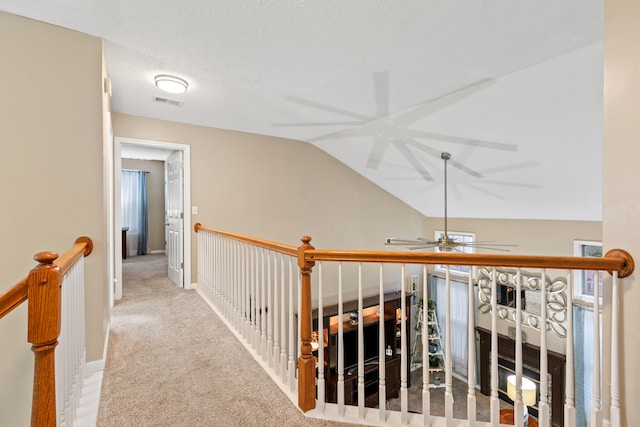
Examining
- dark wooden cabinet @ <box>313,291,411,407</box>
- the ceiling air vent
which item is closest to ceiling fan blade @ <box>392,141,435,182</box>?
dark wooden cabinet @ <box>313,291,411,407</box>

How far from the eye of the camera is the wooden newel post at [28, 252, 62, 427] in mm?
988

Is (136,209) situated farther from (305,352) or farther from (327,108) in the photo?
(305,352)

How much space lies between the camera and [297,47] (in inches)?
90.0

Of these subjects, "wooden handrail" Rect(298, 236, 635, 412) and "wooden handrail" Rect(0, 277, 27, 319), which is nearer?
"wooden handrail" Rect(0, 277, 27, 319)

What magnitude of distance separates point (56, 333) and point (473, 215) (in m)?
6.41

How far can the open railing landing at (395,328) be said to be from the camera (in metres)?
1.48

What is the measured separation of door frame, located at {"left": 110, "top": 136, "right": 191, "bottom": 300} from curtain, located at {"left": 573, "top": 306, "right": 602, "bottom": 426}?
5.91m

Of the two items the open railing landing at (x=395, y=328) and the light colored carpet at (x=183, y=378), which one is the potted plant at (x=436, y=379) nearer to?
the open railing landing at (x=395, y=328)

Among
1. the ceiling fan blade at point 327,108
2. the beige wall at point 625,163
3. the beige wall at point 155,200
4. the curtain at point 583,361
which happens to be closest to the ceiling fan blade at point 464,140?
the ceiling fan blade at point 327,108

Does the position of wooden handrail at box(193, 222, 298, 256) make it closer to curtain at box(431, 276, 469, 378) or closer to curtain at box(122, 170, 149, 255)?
curtain at box(122, 170, 149, 255)

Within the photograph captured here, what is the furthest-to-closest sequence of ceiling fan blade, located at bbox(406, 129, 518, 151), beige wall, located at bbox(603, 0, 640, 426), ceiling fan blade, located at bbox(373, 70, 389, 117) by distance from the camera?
1. ceiling fan blade, located at bbox(406, 129, 518, 151)
2. ceiling fan blade, located at bbox(373, 70, 389, 117)
3. beige wall, located at bbox(603, 0, 640, 426)

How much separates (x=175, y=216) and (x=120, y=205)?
0.80 m

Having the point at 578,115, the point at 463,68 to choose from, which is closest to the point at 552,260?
the point at 463,68

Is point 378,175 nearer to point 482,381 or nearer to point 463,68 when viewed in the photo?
point 463,68
